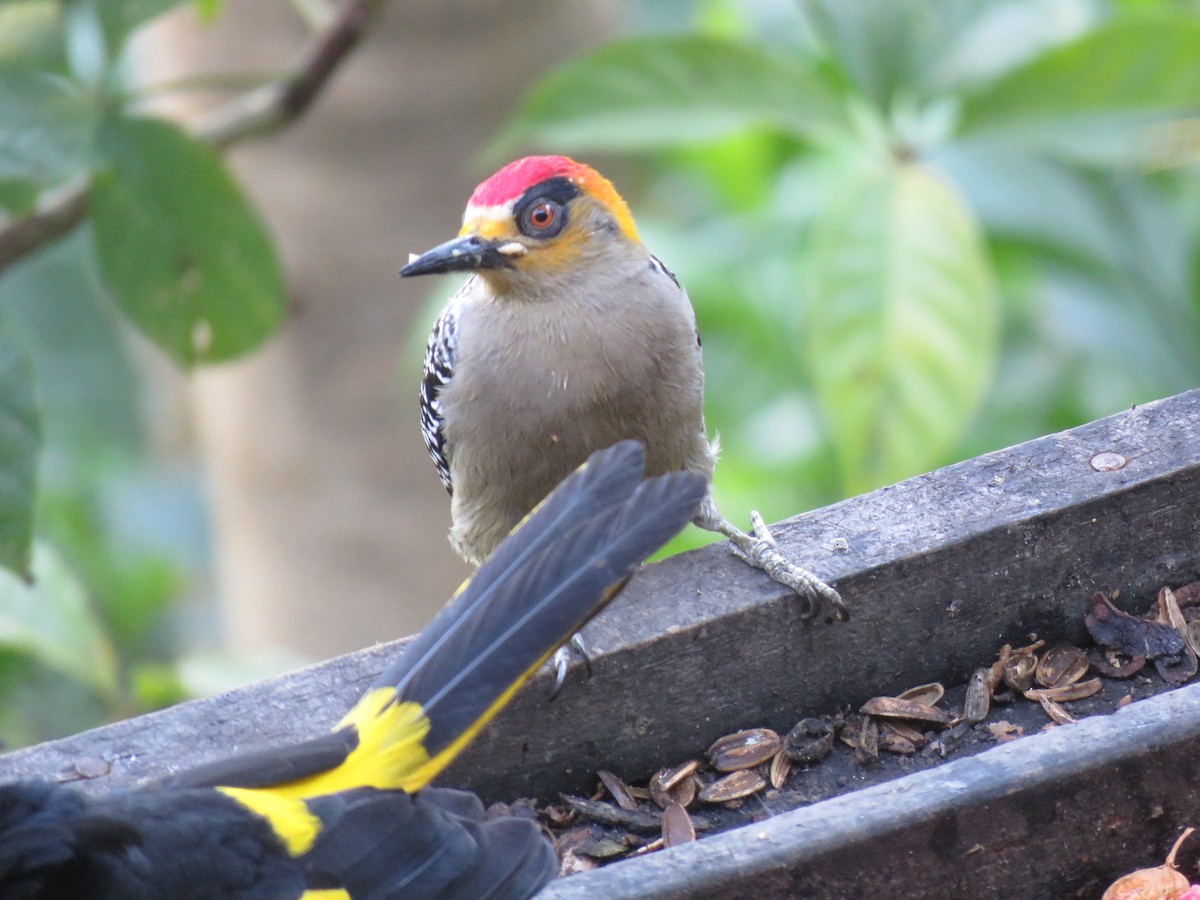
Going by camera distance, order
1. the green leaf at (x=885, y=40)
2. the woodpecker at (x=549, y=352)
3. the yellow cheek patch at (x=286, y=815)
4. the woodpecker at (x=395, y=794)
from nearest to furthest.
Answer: the woodpecker at (x=395, y=794) → the yellow cheek patch at (x=286, y=815) → the woodpecker at (x=549, y=352) → the green leaf at (x=885, y=40)

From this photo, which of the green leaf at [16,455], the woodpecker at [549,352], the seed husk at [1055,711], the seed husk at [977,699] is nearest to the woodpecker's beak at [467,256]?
the woodpecker at [549,352]

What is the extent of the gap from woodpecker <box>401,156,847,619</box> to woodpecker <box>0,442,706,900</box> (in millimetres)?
606

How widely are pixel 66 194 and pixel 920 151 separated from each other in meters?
2.14

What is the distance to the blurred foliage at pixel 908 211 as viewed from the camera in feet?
10.9

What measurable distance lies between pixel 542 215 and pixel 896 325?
32.8 inches

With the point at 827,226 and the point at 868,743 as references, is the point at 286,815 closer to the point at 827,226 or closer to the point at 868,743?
the point at 868,743

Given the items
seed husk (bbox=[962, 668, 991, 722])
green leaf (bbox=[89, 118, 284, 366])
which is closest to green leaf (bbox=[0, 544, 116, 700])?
green leaf (bbox=[89, 118, 284, 366])

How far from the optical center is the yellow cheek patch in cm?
215

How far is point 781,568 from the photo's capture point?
2.64 meters

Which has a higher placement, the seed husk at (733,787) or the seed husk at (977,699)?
the seed husk at (977,699)

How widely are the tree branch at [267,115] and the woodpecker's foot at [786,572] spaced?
1595 mm

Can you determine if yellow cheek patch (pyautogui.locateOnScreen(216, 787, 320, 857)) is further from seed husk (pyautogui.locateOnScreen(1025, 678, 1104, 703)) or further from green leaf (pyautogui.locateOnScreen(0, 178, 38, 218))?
green leaf (pyautogui.locateOnScreen(0, 178, 38, 218))

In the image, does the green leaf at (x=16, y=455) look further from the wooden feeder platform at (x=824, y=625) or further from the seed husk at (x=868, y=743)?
the seed husk at (x=868, y=743)

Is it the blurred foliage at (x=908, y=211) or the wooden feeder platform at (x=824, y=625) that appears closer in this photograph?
the wooden feeder platform at (x=824, y=625)
